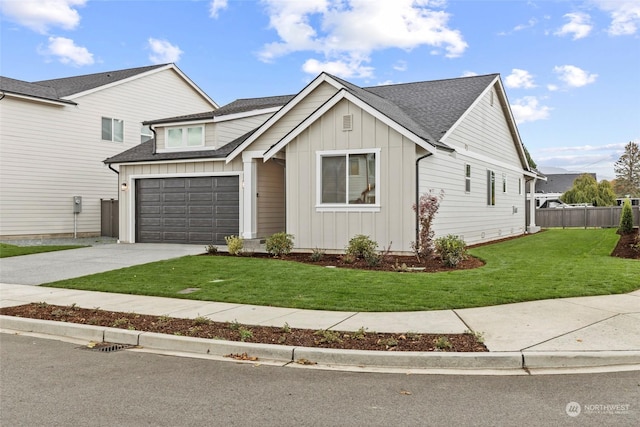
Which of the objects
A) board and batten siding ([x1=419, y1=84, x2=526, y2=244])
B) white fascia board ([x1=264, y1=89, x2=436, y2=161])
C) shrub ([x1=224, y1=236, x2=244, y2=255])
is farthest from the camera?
board and batten siding ([x1=419, y1=84, x2=526, y2=244])

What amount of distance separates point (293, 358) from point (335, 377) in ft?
2.40

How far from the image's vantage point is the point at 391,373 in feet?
17.8

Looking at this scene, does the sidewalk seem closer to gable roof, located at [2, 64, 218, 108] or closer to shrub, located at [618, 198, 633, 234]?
shrub, located at [618, 198, 633, 234]

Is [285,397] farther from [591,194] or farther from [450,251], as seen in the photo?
[591,194]

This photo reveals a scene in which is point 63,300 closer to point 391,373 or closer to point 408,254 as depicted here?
point 391,373

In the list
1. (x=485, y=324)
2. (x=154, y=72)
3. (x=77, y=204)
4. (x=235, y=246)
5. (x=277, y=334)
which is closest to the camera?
(x=277, y=334)

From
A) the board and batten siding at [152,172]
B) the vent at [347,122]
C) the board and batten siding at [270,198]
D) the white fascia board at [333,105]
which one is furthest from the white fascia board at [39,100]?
the vent at [347,122]

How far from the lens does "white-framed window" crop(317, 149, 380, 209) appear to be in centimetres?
1441

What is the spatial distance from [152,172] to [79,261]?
563 centimetres

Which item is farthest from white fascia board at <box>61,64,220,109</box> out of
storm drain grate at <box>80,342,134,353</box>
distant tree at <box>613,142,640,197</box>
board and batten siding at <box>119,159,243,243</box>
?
distant tree at <box>613,142,640,197</box>

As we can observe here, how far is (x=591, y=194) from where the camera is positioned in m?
44.4

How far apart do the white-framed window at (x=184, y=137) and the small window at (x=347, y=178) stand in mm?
5871

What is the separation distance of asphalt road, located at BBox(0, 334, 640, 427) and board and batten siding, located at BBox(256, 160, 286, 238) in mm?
11913

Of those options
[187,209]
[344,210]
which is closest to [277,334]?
[344,210]
